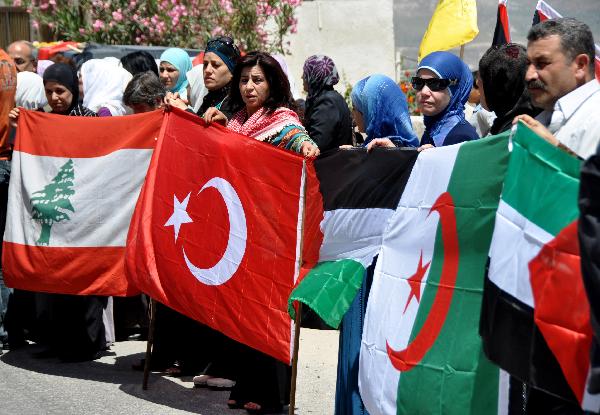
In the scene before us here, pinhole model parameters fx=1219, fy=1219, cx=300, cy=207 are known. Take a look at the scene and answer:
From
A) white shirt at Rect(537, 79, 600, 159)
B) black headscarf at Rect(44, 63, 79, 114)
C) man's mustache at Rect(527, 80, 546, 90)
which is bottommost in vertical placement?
black headscarf at Rect(44, 63, 79, 114)

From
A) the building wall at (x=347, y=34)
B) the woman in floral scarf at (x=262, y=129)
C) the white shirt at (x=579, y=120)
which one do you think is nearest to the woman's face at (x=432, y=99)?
the woman in floral scarf at (x=262, y=129)

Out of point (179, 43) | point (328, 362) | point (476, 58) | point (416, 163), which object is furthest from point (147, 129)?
point (476, 58)

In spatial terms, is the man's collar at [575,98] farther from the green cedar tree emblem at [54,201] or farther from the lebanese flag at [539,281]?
the green cedar tree emblem at [54,201]

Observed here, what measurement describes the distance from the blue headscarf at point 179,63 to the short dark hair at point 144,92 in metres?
1.43

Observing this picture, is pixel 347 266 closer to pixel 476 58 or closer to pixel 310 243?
pixel 310 243

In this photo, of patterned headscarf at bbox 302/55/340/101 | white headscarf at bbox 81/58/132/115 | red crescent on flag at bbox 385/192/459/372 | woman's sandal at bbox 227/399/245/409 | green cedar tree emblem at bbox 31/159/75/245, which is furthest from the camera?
white headscarf at bbox 81/58/132/115

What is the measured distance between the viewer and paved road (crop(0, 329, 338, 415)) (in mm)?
6680

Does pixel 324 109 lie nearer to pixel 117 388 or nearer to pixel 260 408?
pixel 117 388

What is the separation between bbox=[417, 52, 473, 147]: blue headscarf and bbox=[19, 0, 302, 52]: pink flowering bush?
1081 cm

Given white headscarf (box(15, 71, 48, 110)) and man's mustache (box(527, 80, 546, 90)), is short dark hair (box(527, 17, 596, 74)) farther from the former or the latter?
white headscarf (box(15, 71, 48, 110))

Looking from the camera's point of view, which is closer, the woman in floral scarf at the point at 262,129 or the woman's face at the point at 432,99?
the woman's face at the point at 432,99

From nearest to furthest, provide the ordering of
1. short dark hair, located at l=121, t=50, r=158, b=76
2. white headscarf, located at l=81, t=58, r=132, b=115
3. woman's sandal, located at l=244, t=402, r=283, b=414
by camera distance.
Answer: woman's sandal, located at l=244, t=402, r=283, b=414
white headscarf, located at l=81, t=58, r=132, b=115
short dark hair, located at l=121, t=50, r=158, b=76

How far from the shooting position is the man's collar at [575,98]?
4184 mm

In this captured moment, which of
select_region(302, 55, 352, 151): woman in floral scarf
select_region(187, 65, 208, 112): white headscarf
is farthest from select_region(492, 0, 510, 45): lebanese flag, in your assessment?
select_region(187, 65, 208, 112): white headscarf
